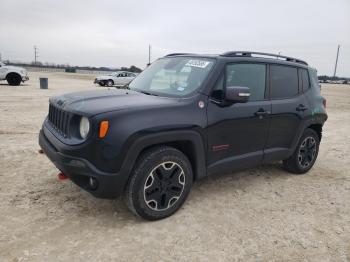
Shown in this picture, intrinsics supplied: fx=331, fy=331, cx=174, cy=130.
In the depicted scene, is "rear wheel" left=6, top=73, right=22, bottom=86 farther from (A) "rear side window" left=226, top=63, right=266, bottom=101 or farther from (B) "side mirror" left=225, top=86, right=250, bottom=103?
(B) "side mirror" left=225, top=86, right=250, bottom=103

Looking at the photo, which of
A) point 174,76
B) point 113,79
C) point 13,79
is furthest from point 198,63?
point 113,79

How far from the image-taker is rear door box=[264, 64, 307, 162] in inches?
180

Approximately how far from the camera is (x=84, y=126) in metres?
3.23

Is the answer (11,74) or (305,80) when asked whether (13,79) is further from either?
(305,80)

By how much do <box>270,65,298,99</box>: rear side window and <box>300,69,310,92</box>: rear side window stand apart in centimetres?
17

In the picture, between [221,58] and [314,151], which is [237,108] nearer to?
[221,58]

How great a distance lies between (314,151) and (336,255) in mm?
2654

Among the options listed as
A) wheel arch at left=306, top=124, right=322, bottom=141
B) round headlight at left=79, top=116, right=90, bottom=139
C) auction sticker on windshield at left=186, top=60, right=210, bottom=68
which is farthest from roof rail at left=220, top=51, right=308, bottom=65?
round headlight at left=79, top=116, right=90, bottom=139

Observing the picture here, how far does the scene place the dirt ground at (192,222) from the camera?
2.99 m

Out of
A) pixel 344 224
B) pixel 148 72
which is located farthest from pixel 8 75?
pixel 344 224

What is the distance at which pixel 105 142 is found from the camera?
305 centimetres

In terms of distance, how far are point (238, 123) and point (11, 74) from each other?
19.3 m

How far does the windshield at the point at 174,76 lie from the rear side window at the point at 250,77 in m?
0.30

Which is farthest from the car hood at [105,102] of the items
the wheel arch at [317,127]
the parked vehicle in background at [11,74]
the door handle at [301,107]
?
the parked vehicle in background at [11,74]
